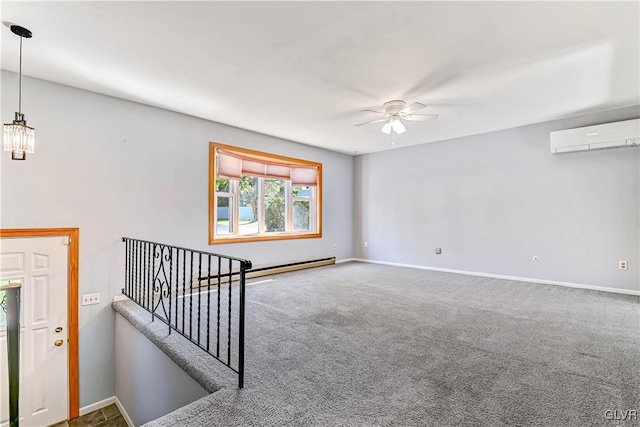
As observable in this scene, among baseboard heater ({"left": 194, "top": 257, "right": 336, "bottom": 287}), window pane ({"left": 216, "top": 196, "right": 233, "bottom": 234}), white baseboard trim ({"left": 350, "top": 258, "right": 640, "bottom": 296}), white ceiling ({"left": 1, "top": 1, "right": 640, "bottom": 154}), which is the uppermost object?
white ceiling ({"left": 1, "top": 1, "right": 640, "bottom": 154})

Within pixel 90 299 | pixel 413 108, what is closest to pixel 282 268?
pixel 90 299

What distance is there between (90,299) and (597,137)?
21.6 ft

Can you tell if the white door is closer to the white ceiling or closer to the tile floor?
the tile floor

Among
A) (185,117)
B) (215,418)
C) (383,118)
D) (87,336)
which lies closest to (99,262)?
(87,336)

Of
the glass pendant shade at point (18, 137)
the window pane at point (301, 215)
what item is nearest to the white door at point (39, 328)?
the glass pendant shade at point (18, 137)

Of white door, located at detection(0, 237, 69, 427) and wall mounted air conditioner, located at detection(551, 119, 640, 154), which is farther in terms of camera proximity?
wall mounted air conditioner, located at detection(551, 119, 640, 154)

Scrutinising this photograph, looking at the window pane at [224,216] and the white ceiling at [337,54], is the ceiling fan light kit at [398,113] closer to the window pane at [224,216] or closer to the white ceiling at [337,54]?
the white ceiling at [337,54]

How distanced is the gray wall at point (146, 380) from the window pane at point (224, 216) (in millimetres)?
1824

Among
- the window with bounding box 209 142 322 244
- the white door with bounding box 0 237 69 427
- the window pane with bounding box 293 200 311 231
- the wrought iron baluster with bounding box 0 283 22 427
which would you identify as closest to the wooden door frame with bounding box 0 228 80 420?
the white door with bounding box 0 237 69 427

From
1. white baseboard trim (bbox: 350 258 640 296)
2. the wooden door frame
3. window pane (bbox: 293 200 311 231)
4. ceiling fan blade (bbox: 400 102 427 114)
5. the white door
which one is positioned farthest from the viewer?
window pane (bbox: 293 200 311 231)

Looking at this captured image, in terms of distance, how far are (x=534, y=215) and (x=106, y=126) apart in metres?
6.07

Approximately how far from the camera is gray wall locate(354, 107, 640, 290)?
404 cm

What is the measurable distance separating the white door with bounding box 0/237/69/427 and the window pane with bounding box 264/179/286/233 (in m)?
2.95

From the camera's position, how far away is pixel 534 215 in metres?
4.67
